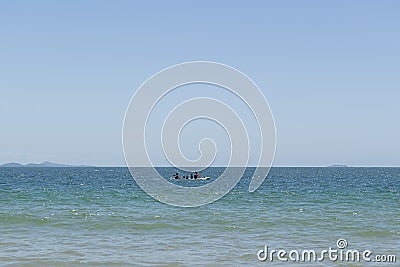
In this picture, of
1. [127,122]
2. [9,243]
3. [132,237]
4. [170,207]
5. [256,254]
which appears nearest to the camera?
[127,122]

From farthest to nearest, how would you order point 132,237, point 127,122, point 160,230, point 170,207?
point 170,207 → point 160,230 → point 132,237 → point 127,122

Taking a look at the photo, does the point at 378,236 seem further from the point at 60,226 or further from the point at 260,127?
the point at 60,226

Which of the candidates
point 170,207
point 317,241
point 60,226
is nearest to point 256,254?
point 317,241

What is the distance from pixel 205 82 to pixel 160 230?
26.7 ft

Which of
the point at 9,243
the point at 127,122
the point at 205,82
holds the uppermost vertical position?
the point at 205,82

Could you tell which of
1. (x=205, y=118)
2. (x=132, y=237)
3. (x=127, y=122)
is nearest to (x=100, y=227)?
(x=132, y=237)

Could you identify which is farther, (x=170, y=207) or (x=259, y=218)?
(x=170, y=207)

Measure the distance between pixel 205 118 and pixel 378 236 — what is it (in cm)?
866

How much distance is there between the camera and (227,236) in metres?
22.4

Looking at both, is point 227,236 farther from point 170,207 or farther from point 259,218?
point 170,207

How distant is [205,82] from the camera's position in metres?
19.0

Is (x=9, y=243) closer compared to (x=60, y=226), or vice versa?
(x=9, y=243)

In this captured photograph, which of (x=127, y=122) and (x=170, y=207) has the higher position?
(x=127, y=122)

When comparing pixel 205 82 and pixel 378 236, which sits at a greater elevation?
pixel 205 82
